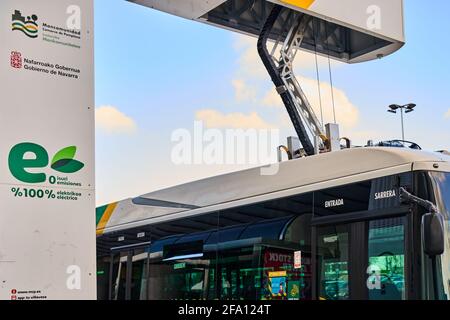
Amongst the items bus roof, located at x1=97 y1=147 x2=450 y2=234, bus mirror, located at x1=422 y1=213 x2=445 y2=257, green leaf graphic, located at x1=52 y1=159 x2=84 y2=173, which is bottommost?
bus mirror, located at x1=422 y1=213 x2=445 y2=257

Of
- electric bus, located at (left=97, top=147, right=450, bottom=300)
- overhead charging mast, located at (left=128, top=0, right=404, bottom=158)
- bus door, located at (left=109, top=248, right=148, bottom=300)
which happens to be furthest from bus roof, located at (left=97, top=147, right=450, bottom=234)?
overhead charging mast, located at (left=128, top=0, right=404, bottom=158)

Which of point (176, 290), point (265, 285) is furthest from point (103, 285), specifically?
point (265, 285)

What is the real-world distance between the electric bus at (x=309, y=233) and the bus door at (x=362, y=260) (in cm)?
1

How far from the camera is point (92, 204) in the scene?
138 inches

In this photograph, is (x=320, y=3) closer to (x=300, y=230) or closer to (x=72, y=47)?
(x=300, y=230)

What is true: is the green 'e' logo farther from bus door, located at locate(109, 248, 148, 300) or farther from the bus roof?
bus door, located at locate(109, 248, 148, 300)

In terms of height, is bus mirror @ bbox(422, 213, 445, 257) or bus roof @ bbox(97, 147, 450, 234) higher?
bus roof @ bbox(97, 147, 450, 234)

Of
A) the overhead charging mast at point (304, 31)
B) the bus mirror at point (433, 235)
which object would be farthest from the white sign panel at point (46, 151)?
the overhead charging mast at point (304, 31)

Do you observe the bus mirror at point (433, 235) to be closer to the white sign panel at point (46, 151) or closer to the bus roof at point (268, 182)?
the bus roof at point (268, 182)

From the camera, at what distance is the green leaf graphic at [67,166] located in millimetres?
3412

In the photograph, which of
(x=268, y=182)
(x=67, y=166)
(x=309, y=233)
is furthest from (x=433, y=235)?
(x=67, y=166)

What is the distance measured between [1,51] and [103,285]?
273 inches

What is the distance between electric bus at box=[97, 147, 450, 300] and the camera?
544 cm

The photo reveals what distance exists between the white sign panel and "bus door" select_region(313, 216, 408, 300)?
3.08m
